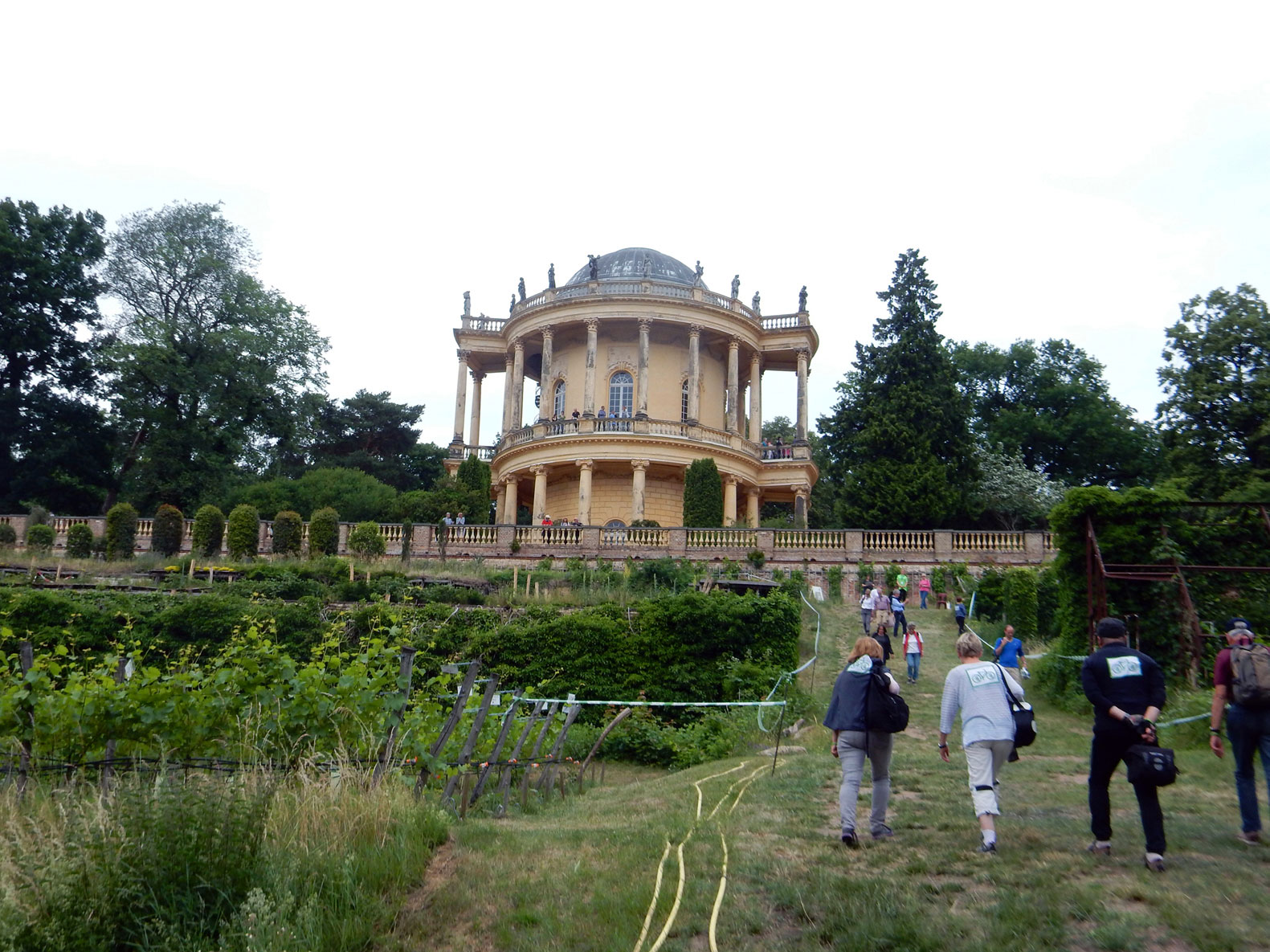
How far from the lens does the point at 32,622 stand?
21375mm

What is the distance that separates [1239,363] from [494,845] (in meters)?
39.1

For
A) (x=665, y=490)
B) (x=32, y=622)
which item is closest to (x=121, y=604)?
(x=32, y=622)

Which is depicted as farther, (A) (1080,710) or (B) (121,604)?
(B) (121,604)

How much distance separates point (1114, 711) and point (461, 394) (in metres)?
47.2

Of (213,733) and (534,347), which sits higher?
(534,347)

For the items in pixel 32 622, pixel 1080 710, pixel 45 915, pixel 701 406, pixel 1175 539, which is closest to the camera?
pixel 45 915

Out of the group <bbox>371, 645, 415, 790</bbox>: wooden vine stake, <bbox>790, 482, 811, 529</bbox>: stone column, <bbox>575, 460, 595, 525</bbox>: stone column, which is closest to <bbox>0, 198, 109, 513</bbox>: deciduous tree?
<bbox>575, 460, 595, 525</bbox>: stone column

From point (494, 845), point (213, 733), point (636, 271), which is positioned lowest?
point (494, 845)

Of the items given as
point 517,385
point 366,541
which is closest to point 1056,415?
point 517,385

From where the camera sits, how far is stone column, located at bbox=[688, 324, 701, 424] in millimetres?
46375

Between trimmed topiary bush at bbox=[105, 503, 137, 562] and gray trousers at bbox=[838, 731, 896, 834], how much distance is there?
94.3 ft

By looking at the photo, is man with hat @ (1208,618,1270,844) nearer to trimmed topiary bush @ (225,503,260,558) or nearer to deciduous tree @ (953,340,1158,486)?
trimmed topiary bush @ (225,503,260,558)

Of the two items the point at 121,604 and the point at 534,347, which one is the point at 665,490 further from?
the point at 121,604

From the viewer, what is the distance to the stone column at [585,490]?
42938 millimetres
